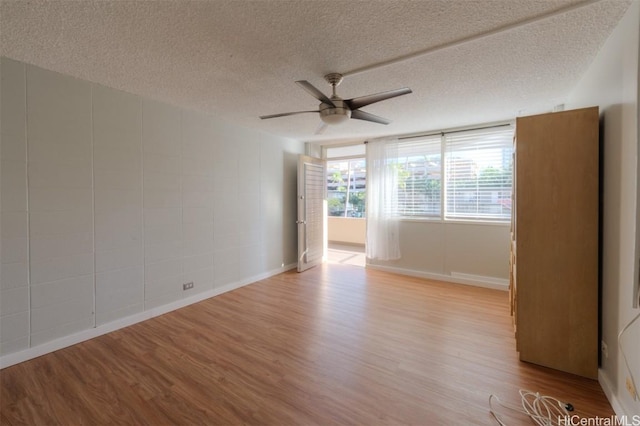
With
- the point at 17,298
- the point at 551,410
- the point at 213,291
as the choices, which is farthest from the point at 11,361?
the point at 551,410

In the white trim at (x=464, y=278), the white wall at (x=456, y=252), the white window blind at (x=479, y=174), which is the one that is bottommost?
the white trim at (x=464, y=278)

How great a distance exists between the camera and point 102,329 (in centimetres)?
259

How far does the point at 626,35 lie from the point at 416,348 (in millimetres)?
2585

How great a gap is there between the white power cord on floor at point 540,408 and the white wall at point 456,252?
7.86ft

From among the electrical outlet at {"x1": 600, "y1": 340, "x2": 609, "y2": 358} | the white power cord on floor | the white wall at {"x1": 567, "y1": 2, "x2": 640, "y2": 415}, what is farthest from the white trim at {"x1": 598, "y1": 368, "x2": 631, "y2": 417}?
the white power cord on floor

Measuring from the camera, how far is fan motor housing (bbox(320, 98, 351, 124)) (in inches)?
85.4

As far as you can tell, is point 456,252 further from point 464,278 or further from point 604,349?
point 604,349

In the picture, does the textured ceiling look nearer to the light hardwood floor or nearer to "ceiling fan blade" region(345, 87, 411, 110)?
"ceiling fan blade" region(345, 87, 411, 110)

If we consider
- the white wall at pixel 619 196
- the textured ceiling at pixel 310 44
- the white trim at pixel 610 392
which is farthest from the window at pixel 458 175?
the white trim at pixel 610 392

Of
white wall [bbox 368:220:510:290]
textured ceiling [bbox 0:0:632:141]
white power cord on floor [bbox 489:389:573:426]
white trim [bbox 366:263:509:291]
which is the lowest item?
white power cord on floor [bbox 489:389:573:426]

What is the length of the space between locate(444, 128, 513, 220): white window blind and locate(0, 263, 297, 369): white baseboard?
3654 mm

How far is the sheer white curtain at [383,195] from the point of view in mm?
4605

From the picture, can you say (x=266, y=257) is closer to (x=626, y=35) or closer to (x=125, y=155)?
(x=125, y=155)

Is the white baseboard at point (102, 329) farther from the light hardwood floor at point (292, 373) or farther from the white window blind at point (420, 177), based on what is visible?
the white window blind at point (420, 177)
